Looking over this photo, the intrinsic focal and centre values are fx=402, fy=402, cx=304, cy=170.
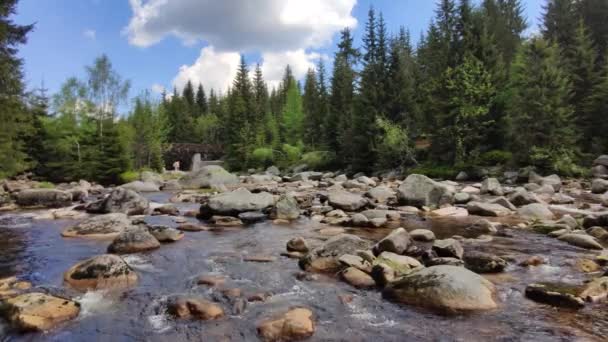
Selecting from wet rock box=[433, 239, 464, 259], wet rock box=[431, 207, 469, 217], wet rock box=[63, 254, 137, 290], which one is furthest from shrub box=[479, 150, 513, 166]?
wet rock box=[63, 254, 137, 290]

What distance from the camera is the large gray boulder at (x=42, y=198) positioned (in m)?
17.8

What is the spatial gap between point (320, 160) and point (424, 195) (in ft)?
87.8

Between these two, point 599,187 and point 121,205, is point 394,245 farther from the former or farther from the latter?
point 599,187

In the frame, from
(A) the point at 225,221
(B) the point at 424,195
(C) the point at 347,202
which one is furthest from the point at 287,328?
(B) the point at 424,195

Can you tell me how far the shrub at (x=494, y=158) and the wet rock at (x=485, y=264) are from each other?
70.6ft

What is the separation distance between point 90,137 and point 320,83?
3348 cm

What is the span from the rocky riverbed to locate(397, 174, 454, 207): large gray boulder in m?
1.63

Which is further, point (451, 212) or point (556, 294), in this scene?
point (451, 212)

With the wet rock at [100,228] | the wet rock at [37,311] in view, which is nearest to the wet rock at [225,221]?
the wet rock at [100,228]

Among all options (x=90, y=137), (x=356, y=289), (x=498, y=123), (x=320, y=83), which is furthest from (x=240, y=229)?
(x=320, y=83)

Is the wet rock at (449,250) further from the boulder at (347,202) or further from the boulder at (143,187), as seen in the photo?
the boulder at (143,187)

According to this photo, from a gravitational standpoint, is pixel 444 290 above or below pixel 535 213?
below

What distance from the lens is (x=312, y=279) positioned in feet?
22.7

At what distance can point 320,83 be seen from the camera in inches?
2276
